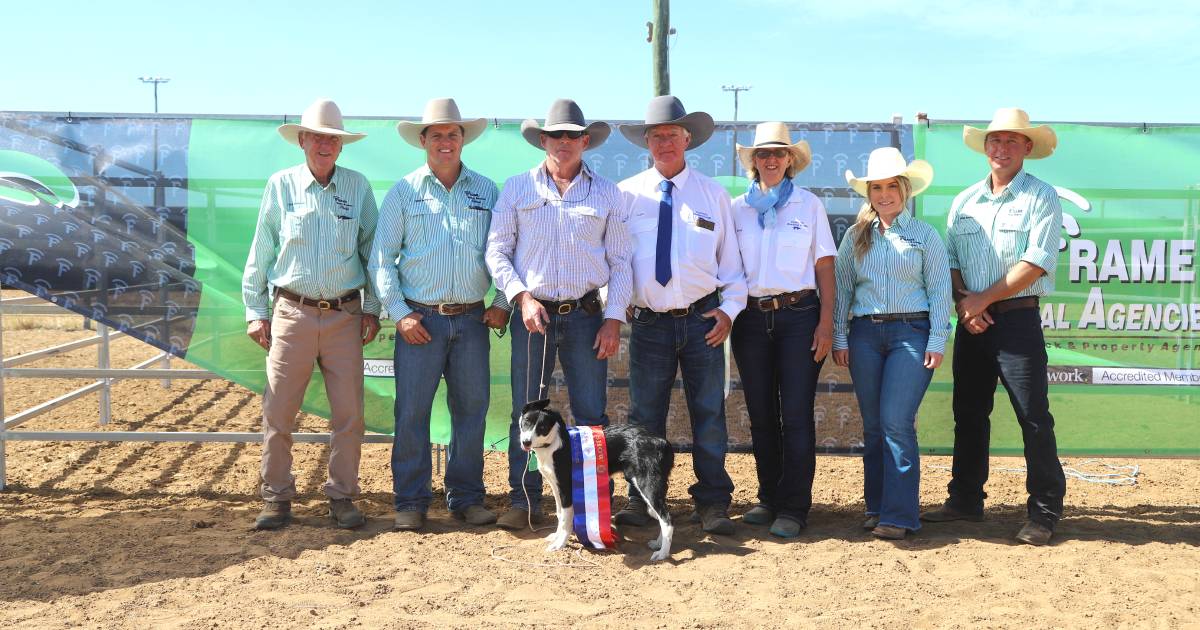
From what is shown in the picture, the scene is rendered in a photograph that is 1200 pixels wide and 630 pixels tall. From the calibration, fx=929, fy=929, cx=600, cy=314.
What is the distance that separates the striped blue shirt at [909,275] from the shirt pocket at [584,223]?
4.21ft

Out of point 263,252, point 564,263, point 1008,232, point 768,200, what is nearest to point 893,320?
point 1008,232

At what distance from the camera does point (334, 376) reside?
4805mm

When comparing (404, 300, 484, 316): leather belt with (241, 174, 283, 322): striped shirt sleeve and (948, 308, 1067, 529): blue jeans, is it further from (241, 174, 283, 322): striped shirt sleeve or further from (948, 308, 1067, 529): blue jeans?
(948, 308, 1067, 529): blue jeans

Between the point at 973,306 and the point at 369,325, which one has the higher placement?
the point at 973,306

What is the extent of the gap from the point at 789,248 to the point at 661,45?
761 centimetres

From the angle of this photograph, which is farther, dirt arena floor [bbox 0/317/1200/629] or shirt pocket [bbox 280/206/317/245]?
shirt pocket [bbox 280/206/317/245]

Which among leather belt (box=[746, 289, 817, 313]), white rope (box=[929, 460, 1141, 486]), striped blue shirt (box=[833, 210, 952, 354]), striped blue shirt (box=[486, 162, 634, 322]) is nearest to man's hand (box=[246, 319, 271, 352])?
striped blue shirt (box=[486, 162, 634, 322])

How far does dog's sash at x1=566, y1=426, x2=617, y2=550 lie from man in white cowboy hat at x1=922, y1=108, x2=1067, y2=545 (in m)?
1.92

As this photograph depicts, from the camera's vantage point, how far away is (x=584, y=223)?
4.45 m

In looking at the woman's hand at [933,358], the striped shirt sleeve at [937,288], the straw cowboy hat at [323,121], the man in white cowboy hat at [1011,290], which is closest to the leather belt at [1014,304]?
the man in white cowboy hat at [1011,290]

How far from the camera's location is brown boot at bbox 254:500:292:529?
189 inches

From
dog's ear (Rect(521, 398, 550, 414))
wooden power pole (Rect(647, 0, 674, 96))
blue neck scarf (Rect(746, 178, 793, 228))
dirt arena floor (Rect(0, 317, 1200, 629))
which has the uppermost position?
wooden power pole (Rect(647, 0, 674, 96))

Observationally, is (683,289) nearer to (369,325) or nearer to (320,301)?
(369,325)

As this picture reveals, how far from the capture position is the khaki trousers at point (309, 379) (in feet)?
15.4
